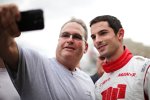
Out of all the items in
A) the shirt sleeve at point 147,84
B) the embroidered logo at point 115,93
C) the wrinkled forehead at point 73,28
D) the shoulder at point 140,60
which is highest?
the wrinkled forehead at point 73,28

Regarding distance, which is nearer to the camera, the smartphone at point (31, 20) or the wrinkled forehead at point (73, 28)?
the smartphone at point (31, 20)

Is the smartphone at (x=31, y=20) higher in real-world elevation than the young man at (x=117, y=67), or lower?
higher

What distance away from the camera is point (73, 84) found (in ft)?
10.1

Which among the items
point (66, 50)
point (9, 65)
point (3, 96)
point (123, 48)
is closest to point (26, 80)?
point (9, 65)

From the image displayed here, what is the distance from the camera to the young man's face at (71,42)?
339 centimetres

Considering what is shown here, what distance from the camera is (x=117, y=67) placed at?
3.24 metres

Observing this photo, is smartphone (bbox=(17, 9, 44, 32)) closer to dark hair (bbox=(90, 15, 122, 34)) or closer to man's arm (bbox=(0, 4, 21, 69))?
man's arm (bbox=(0, 4, 21, 69))

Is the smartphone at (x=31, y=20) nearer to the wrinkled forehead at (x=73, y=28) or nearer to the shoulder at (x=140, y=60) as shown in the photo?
the shoulder at (x=140, y=60)

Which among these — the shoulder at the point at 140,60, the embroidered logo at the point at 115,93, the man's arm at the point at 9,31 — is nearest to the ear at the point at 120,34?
the shoulder at the point at 140,60

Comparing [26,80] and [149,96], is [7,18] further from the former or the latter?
[149,96]

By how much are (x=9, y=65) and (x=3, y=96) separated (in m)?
1.08

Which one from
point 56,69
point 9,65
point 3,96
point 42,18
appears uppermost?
point 42,18

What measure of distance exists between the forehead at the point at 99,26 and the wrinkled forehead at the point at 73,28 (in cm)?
16

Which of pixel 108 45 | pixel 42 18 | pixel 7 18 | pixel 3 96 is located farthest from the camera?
pixel 108 45
